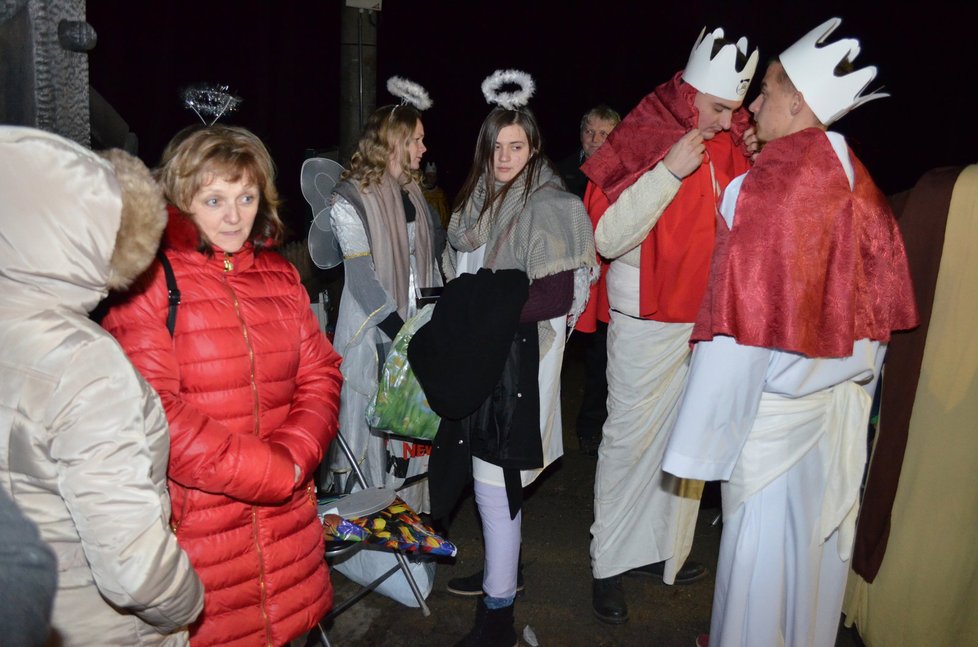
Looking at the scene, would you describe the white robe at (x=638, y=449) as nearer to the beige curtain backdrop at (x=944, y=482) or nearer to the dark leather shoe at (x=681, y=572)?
the dark leather shoe at (x=681, y=572)

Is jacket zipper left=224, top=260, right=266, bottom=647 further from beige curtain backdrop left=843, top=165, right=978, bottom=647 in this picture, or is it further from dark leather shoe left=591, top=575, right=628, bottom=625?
beige curtain backdrop left=843, top=165, right=978, bottom=647

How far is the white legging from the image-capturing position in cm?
312

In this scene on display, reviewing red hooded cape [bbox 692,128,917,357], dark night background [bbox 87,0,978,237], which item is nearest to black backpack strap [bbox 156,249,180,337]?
red hooded cape [bbox 692,128,917,357]

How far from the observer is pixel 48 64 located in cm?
205

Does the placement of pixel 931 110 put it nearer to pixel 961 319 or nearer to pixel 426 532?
pixel 961 319

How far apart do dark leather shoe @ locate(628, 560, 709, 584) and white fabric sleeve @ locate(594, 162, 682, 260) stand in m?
1.47

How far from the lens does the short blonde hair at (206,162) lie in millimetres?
2281

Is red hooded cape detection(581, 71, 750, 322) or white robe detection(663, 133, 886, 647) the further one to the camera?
red hooded cape detection(581, 71, 750, 322)

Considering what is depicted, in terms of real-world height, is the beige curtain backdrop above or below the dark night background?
below

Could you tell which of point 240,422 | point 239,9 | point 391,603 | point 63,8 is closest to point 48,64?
point 63,8

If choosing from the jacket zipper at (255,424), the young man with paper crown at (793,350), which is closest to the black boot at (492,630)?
the young man with paper crown at (793,350)

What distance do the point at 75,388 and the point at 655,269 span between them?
92.1 inches

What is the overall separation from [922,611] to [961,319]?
110 centimetres

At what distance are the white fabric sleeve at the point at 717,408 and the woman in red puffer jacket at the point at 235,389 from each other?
1064 mm
